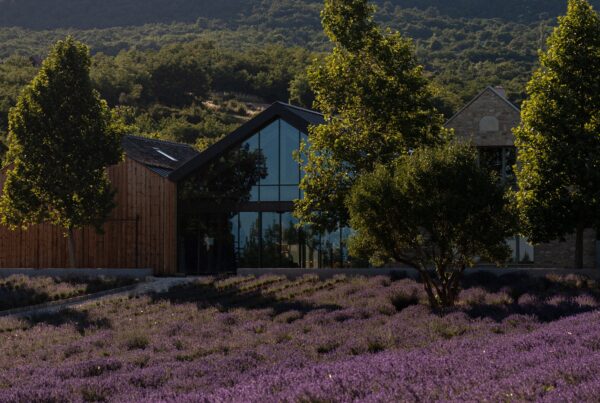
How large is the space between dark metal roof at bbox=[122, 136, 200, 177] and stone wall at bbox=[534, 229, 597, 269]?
16.0 metres

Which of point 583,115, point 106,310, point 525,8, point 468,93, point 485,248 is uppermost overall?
point 525,8

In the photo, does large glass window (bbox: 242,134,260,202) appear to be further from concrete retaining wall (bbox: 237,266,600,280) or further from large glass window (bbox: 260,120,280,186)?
concrete retaining wall (bbox: 237,266,600,280)

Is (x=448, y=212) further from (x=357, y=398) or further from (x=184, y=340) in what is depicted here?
(x=357, y=398)

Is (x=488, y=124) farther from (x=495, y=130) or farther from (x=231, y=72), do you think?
(x=231, y=72)

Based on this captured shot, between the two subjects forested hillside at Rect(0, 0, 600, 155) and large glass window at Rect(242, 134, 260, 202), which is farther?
forested hillside at Rect(0, 0, 600, 155)

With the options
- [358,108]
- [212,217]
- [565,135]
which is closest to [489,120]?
[565,135]

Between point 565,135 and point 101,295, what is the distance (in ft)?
54.3

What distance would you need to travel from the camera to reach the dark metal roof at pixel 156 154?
37.8 metres

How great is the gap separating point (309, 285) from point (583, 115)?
1062 centimetres

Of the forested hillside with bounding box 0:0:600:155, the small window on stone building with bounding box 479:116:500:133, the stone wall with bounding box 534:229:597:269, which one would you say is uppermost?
the forested hillside with bounding box 0:0:600:155

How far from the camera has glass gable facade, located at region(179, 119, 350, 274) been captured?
3356cm

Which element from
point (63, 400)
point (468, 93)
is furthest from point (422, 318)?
point (468, 93)

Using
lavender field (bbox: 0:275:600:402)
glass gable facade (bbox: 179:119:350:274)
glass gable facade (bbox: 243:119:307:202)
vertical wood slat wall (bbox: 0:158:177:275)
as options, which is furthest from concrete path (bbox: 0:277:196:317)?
glass gable facade (bbox: 243:119:307:202)

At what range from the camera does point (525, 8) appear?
192 meters
